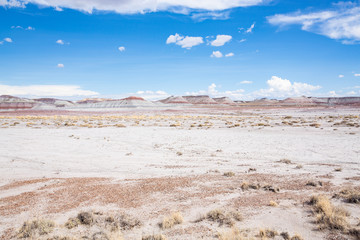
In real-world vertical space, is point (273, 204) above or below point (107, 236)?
above

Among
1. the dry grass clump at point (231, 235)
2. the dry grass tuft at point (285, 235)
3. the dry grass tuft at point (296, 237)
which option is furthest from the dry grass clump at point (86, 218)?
the dry grass tuft at point (296, 237)

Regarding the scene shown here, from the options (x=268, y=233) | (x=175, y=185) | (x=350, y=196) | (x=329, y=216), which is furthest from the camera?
(x=175, y=185)

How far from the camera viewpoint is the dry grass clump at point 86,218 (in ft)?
17.7

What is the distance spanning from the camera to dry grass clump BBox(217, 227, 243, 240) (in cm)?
450

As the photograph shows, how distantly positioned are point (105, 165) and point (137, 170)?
1.94 meters

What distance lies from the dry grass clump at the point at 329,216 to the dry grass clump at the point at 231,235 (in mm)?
1777

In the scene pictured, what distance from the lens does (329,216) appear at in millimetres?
5004

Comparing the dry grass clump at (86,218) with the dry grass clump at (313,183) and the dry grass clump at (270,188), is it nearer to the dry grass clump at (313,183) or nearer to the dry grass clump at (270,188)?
the dry grass clump at (270,188)

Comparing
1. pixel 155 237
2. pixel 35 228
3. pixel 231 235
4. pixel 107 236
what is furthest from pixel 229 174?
pixel 35 228

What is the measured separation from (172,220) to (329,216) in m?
3.44

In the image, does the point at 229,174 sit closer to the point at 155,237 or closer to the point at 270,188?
the point at 270,188

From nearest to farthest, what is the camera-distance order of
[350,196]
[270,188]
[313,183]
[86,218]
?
[86,218] < [350,196] < [270,188] < [313,183]

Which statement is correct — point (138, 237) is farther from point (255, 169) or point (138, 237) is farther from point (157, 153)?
point (157, 153)

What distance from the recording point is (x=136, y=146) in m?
15.5
